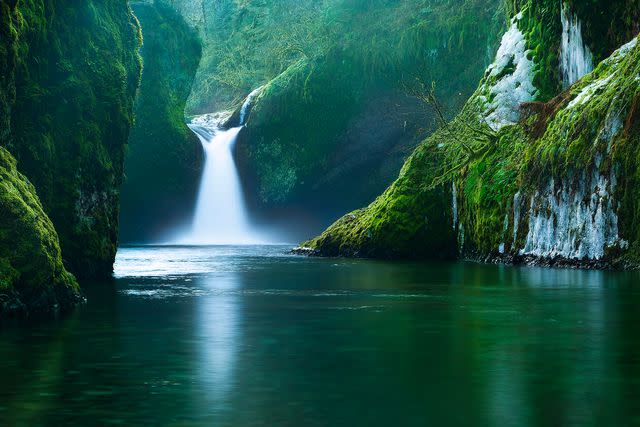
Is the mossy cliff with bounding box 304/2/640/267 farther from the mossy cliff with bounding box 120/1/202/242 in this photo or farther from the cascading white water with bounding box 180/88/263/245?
the mossy cliff with bounding box 120/1/202/242

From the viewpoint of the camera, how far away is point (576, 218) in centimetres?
2200

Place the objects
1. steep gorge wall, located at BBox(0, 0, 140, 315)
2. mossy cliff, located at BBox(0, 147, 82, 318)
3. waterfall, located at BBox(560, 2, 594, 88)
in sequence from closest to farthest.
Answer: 1. mossy cliff, located at BBox(0, 147, 82, 318)
2. steep gorge wall, located at BBox(0, 0, 140, 315)
3. waterfall, located at BBox(560, 2, 594, 88)

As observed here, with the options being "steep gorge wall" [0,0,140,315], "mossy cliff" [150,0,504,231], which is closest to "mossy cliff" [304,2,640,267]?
"steep gorge wall" [0,0,140,315]

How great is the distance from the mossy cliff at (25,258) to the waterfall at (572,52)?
16869 millimetres

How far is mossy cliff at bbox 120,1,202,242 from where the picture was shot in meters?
48.5

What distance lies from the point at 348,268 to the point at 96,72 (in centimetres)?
755

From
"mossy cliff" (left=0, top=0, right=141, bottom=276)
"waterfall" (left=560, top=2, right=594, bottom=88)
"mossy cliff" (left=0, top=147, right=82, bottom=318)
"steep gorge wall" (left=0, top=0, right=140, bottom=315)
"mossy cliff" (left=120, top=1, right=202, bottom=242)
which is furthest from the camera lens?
"mossy cliff" (left=120, top=1, right=202, bottom=242)

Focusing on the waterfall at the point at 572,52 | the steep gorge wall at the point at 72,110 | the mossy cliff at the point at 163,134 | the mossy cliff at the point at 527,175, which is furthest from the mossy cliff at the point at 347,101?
the steep gorge wall at the point at 72,110

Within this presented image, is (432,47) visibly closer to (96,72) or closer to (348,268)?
(348,268)

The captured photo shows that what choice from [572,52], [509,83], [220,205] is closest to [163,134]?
[220,205]

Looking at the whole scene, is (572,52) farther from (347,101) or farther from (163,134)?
(163,134)

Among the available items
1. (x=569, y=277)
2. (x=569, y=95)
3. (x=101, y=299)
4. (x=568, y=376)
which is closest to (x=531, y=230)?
(x=569, y=95)

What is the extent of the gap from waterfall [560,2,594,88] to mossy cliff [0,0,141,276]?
11415 mm

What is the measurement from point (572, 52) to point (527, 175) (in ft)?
14.8
